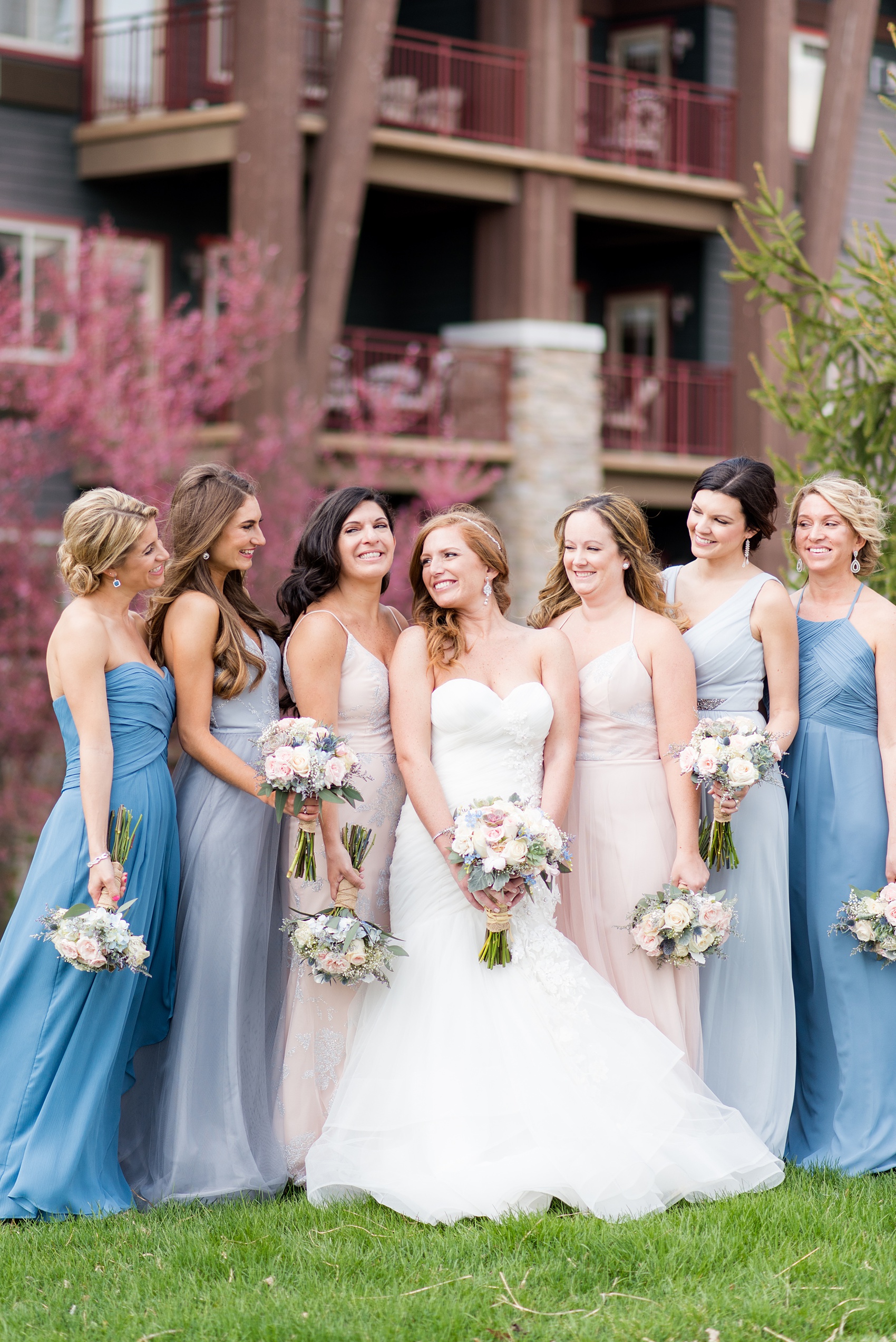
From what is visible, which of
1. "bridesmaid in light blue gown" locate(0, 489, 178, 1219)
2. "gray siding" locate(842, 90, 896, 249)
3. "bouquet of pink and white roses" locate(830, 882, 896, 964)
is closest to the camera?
"bridesmaid in light blue gown" locate(0, 489, 178, 1219)

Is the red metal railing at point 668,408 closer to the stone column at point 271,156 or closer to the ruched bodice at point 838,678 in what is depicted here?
the stone column at point 271,156

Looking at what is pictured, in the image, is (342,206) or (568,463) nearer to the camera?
(342,206)

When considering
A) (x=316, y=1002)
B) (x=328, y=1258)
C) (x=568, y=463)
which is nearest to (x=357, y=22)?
(x=568, y=463)

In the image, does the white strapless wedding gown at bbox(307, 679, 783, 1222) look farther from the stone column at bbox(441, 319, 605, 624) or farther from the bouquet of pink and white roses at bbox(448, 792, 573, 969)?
the stone column at bbox(441, 319, 605, 624)

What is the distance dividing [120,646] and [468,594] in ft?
4.19

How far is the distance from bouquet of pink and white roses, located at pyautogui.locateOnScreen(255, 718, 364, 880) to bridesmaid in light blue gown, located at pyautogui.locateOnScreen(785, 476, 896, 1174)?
1.86m

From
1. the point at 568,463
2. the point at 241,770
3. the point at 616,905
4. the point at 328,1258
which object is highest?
the point at 568,463

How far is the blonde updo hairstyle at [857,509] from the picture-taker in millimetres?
5863

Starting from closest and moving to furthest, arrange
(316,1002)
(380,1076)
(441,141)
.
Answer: (380,1076) → (316,1002) → (441,141)

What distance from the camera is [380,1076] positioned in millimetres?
5379

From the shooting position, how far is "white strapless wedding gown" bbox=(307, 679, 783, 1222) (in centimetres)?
503

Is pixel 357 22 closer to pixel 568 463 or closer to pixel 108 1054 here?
pixel 568 463

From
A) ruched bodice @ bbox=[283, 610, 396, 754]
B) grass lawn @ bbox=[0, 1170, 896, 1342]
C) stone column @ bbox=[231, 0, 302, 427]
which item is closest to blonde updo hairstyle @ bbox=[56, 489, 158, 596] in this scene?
ruched bodice @ bbox=[283, 610, 396, 754]

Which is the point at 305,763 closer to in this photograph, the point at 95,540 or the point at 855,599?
the point at 95,540
